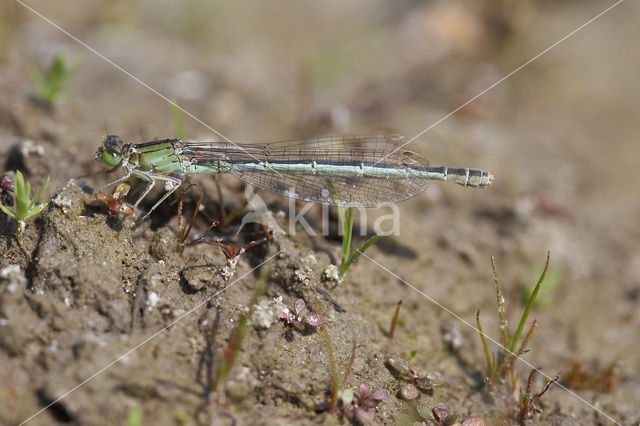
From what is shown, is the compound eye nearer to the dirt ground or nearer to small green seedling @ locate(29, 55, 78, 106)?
the dirt ground

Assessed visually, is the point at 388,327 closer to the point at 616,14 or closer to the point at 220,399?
the point at 220,399

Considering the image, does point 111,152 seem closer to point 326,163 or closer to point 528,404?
point 326,163

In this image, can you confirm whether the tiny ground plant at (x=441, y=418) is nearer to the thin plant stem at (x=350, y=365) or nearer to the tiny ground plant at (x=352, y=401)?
the tiny ground plant at (x=352, y=401)

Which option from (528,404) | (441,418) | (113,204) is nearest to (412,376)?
(441,418)

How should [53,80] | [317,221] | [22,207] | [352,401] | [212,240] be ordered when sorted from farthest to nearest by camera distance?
[53,80] < [317,221] < [212,240] < [22,207] < [352,401]

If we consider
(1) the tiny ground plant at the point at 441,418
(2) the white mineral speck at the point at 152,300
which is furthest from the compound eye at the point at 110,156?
(1) the tiny ground plant at the point at 441,418

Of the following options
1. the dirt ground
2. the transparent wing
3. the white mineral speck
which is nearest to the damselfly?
the transparent wing
